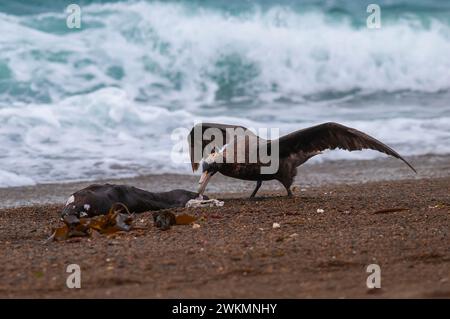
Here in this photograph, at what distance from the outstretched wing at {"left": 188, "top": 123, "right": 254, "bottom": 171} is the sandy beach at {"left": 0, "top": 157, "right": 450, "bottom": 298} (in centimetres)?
84

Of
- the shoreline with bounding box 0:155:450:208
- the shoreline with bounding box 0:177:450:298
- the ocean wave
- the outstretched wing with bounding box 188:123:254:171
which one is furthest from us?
the ocean wave

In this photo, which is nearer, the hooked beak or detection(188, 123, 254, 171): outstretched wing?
the hooked beak

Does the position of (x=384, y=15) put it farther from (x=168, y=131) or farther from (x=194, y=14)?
(x=168, y=131)

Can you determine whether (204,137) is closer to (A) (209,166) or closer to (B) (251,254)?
(A) (209,166)

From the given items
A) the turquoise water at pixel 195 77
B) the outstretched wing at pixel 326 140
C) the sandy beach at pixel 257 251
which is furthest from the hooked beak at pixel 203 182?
the turquoise water at pixel 195 77

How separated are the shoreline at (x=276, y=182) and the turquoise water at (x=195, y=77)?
0.42m

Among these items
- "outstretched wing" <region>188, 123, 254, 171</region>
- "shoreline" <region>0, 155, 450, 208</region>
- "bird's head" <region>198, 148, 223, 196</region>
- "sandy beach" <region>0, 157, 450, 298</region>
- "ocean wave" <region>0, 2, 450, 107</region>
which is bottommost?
"shoreline" <region>0, 155, 450, 208</region>

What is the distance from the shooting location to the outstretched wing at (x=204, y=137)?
34.9 feet

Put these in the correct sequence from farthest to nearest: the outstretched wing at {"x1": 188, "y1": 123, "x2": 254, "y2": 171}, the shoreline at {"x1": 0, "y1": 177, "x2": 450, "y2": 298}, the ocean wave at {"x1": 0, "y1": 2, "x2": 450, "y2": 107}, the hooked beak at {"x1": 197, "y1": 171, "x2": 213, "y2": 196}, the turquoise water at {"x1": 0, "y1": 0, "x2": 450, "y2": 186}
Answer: the ocean wave at {"x1": 0, "y1": 2, "x2": 450, "y2": 107}, the turquoise water at {"x1": 0, "y1": 0, "x2": 450, "y2": 186}, the outstretched wing at {"x1": 188, "y1": 123, "x2": 254, "y2": 171}, the hooked beak at {"x1": 197, "y1": 171, "x2": 213, "y2": 196}, the shoreline at {"x1": 0, "y1": 177, "x2": 450, "y2": 298}

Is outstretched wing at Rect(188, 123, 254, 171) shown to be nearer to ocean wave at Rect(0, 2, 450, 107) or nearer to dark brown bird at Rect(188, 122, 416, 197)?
dark brown bird at Rect(188, 122, 416, 197)

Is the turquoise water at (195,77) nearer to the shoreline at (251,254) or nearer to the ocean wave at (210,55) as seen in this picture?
the ocean wave at (210,55)

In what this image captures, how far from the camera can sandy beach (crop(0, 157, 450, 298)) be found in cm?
586

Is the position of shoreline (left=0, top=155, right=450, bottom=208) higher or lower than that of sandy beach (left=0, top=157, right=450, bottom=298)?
lower

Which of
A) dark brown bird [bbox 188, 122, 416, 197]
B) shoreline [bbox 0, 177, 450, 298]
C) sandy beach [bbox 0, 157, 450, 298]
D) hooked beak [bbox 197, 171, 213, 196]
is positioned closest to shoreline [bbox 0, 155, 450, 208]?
sandy beach [bbox 0, 157, 450, 298]
